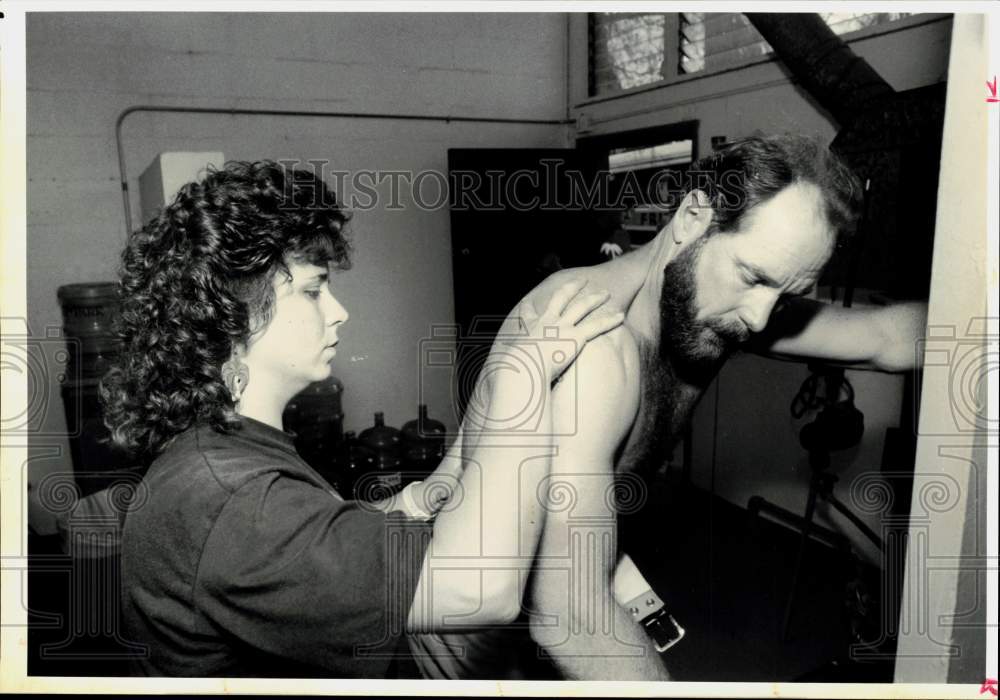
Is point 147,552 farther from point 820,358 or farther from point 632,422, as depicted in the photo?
point 820,358

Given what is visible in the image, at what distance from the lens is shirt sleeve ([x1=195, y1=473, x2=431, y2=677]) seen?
2.28 feet

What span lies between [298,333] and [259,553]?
0.92 ft

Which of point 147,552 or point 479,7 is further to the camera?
point 479,7

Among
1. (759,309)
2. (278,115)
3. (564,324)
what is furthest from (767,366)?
(278,115)

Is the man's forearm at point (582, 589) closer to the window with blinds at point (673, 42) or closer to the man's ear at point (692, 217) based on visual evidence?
the man's ear at point (692, 217)

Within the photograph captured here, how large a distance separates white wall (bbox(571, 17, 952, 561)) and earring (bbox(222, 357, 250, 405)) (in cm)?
62

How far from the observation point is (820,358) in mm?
1040

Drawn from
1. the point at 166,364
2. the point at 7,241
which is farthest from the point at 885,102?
the point at 7,241

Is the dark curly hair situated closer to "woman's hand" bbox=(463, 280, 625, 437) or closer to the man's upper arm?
"woman's hand" bbox=(463, 280, 625, 437)

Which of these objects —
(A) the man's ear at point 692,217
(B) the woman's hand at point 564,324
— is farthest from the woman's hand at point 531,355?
(A) the man's ear at point 692,217

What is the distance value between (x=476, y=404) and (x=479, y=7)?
59 centimetres

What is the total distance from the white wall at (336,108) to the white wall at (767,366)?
15 centimetres

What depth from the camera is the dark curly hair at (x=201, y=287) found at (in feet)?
2.44

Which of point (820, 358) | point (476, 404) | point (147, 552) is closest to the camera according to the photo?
point (147, 552)
